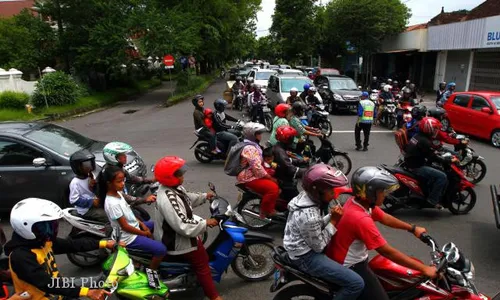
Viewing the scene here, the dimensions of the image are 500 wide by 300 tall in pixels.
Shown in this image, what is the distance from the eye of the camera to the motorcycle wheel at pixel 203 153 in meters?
9.66

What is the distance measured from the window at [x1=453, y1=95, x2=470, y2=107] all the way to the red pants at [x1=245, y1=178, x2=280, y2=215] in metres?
9.44

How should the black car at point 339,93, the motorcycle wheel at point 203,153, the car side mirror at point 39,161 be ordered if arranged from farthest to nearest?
1. the black car at point 339,93
2. the motorcycle wheel at point 203,153
3. the car side mirror at point 39,161

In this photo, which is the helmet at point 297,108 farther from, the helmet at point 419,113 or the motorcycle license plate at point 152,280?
the motorcycle license plate at point 152,280

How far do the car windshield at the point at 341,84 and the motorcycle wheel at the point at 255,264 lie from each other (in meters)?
14.2

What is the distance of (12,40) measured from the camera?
31266 millimetres

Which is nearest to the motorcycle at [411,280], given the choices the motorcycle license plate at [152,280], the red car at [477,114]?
the motorcycle license plate at [152,280]

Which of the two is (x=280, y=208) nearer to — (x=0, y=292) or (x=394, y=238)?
(x=394, y=238)

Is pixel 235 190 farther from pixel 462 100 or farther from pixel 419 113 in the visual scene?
pixel 462 100

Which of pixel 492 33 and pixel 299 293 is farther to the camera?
pixel 492 33

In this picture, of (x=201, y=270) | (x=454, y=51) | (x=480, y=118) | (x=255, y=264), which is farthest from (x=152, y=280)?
(x=454, y=51)

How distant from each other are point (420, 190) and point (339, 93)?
37.8 feet

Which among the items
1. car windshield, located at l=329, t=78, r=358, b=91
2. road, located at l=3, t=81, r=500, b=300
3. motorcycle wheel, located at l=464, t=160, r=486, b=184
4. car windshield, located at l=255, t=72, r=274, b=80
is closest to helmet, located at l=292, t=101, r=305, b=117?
road, located at l=3, t=81, r=500, b=300

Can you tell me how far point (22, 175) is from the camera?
6121 millimetres

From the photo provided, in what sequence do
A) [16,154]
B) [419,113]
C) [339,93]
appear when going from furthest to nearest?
1. [339,93]
2. [419,113]
3. [16,154]
